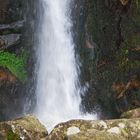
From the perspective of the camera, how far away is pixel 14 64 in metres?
14.3

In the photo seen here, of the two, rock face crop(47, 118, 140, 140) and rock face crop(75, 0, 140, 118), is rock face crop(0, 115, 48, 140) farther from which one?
rock face crop(75, 0, 140, 118)

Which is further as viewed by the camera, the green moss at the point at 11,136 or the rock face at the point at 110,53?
the rock face at the point at 110,53

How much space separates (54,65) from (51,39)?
1100mm

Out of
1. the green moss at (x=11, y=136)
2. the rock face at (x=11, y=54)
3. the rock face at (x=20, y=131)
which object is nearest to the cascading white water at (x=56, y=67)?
the rock face at (x=11, y=54)

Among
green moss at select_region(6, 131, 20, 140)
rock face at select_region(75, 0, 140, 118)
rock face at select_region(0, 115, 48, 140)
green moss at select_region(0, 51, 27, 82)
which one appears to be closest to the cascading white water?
rock face at select_region(75, 0, 140, 118)

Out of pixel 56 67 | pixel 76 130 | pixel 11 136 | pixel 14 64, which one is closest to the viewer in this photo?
pixel 76 130

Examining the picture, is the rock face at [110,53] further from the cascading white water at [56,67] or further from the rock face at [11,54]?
the rock face at [11,54]

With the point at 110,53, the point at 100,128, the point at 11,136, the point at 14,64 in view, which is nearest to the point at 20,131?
the point at 11,136

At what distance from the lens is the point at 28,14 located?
614 inches

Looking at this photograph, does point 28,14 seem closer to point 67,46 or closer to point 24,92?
point 67,46

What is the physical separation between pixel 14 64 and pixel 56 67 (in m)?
1.79

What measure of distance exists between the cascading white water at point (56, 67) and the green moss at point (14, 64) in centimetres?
92

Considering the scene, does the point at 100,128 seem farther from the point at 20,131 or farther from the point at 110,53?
the point at 110,53

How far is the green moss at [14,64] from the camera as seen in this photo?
→ 14164mm
